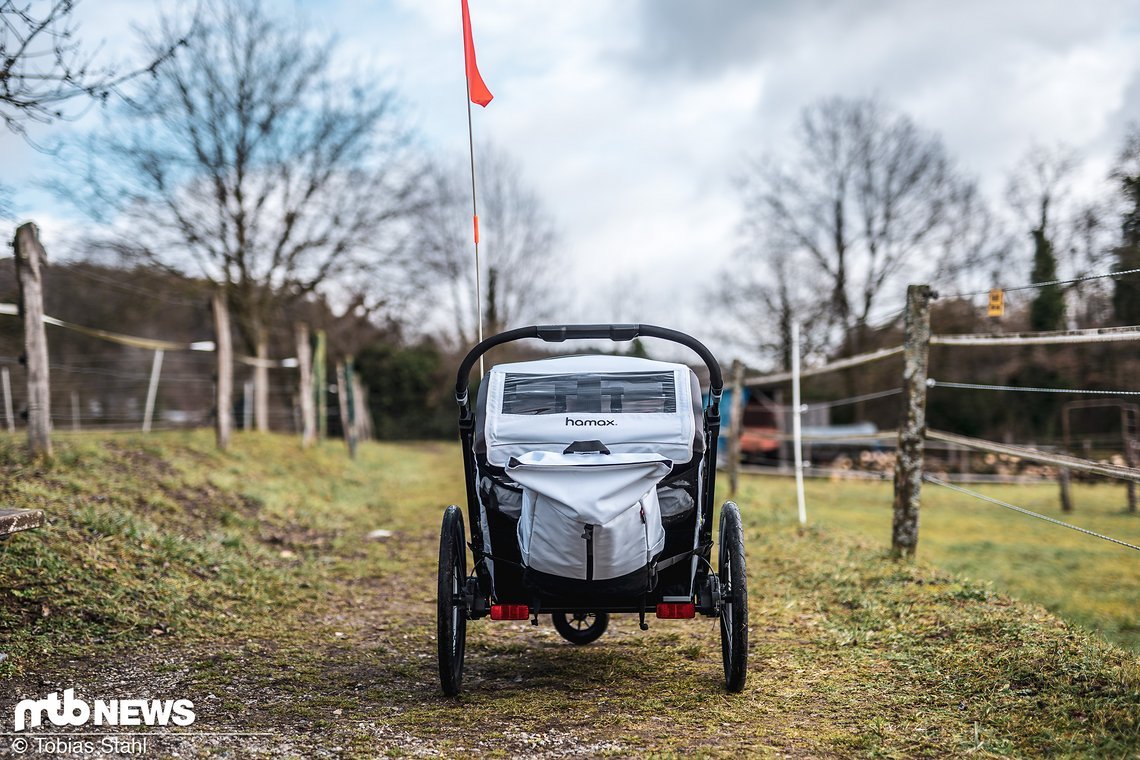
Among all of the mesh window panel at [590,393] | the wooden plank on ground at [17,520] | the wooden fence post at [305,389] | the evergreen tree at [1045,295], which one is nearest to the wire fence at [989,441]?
the evergreen tree at [1045,295]

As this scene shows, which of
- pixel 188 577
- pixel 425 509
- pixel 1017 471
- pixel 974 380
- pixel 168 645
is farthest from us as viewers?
pixel 974 380

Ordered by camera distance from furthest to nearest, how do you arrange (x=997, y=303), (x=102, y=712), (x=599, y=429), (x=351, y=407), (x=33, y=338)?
(x=351, y=407), (x=33, y=338), (x=997, y=303), (x=599, y=429), (x=102, y=712)

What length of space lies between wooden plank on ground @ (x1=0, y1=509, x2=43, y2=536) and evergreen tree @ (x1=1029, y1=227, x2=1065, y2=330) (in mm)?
16688

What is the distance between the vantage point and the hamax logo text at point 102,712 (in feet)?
10.8

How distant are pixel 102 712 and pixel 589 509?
6.95 feet

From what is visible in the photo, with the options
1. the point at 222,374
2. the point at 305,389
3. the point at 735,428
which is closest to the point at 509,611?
the point at 735,428

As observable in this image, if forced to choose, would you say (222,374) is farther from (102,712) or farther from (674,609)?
(674,609)

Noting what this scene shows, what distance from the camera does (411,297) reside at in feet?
71.0

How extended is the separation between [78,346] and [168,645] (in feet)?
63.1

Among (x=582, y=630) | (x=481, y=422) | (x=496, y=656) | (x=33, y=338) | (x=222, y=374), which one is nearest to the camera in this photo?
(x=481, y=422)

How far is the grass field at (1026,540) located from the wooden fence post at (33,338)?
7.11m

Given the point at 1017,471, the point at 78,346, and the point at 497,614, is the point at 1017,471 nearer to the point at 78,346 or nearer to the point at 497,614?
the point at 497,614

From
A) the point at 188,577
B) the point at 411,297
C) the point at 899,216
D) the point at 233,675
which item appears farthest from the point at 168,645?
the point at 899,216

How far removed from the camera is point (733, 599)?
137 inches
